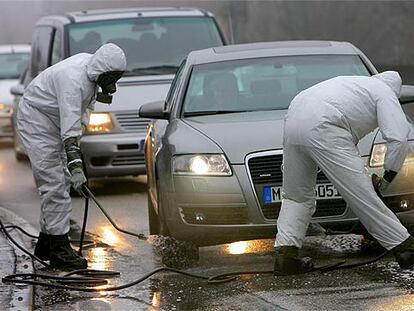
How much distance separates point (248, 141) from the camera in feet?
30.6

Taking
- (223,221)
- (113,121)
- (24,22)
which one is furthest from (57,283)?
(24,22)

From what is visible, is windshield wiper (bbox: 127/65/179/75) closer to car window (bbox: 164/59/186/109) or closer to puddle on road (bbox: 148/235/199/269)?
car window (bbox: 164/59/186/109)

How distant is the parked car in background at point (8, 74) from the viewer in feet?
71.3

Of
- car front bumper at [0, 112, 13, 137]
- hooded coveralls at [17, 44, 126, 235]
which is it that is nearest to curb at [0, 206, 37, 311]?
hooded coveralls at [17, 44, 126, 235]

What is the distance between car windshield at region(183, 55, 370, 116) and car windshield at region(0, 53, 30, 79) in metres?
12.9

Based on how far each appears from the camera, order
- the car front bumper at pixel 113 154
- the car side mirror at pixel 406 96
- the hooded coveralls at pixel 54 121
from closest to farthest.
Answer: the hooded coveralls at pixel 54 121 → the car side mirror at pixel 406 96 → the car front bumper at pixel 113 154

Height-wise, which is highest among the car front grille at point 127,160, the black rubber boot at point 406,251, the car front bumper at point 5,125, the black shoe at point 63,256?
the black rubber boot at point 406,251

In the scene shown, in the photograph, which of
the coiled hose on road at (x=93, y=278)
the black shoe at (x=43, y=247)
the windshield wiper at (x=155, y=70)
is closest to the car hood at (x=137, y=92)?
the windshield wiper at (x=155, y=70)

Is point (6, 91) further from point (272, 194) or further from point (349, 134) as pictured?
point (349, 134)

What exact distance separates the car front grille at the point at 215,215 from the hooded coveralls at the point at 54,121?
927 millimetres

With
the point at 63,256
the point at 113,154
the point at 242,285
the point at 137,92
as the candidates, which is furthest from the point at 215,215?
the point at 137,92

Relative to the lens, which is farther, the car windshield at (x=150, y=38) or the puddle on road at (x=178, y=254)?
the car windshield at (x=150, y=38)

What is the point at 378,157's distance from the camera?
9.23m

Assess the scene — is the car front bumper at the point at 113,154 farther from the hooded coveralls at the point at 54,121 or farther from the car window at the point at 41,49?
the hooded coveralls at the point at 54,121
